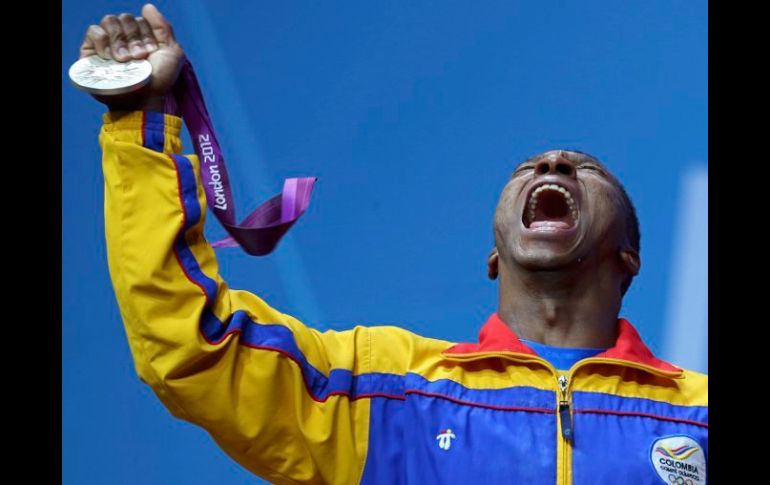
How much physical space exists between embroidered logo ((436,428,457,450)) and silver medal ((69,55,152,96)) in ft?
3.80

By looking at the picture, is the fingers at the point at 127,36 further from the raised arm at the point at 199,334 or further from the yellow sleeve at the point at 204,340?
the yellow sleeve at the point at 204,340

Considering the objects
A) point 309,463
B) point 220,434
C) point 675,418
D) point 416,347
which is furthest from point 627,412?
point 220,434

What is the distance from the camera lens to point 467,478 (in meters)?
2.60

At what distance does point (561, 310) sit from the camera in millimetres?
2971

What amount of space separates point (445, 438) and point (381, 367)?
30 centimetres

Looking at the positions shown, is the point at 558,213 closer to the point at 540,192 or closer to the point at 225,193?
the point at 540,192

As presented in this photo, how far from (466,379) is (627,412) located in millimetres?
432

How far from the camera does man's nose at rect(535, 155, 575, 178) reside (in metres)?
3.13

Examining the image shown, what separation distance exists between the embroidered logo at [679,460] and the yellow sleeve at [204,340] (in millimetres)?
757

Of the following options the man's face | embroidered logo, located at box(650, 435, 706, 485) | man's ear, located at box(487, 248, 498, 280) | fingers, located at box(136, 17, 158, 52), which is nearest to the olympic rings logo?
embroidered logo, located at box(650, 435, 706, 485)

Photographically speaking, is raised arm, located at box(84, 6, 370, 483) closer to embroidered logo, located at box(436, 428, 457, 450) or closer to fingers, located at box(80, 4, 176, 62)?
fingers, located at box(80, 4, 176, 62)

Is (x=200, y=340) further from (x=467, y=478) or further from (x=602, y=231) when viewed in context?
(x=602, y=231)

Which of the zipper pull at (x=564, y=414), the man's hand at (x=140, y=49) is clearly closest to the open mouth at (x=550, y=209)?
the zipper pull at (x=564, y=414)

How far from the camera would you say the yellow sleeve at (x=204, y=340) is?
247 cm
